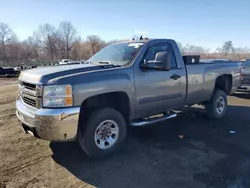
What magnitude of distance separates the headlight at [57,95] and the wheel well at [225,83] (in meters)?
4.76

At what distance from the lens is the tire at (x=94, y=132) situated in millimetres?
3859

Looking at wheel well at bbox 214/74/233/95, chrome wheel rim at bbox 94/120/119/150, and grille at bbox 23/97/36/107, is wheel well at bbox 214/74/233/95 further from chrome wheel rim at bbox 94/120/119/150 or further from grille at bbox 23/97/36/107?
grille at bbox 23/97/36/107

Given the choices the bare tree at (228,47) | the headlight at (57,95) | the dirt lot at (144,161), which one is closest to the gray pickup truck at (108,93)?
the headlight at (57,95)

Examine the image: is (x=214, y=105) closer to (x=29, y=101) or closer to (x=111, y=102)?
(x=111, y=102)

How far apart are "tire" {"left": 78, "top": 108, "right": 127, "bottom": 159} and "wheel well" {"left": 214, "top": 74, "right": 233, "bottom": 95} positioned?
3.91m

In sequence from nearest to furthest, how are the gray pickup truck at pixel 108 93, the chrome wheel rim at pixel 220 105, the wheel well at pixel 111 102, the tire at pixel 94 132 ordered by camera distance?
1. the gray pickup truck at pixel 108 93
2. the tire at pixel 94 132
3. the wheel well at pixel 111 102
4. the chrome wheel rim at pixel 220 105

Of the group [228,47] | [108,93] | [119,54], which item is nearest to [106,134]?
[108,93]

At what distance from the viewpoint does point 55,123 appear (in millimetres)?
3461

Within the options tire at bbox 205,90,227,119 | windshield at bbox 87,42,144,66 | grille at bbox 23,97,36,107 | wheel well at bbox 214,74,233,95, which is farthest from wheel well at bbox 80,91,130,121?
wheel well at bbox 214,74,233,95

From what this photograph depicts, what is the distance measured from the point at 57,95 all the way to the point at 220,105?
4.98m

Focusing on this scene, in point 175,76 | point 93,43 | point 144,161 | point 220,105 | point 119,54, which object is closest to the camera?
point 144,161

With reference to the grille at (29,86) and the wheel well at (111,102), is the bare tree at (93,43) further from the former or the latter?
the grille at (29,86)

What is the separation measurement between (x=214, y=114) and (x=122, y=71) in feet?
11.8

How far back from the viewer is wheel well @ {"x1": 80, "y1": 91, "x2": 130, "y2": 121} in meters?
4.04
